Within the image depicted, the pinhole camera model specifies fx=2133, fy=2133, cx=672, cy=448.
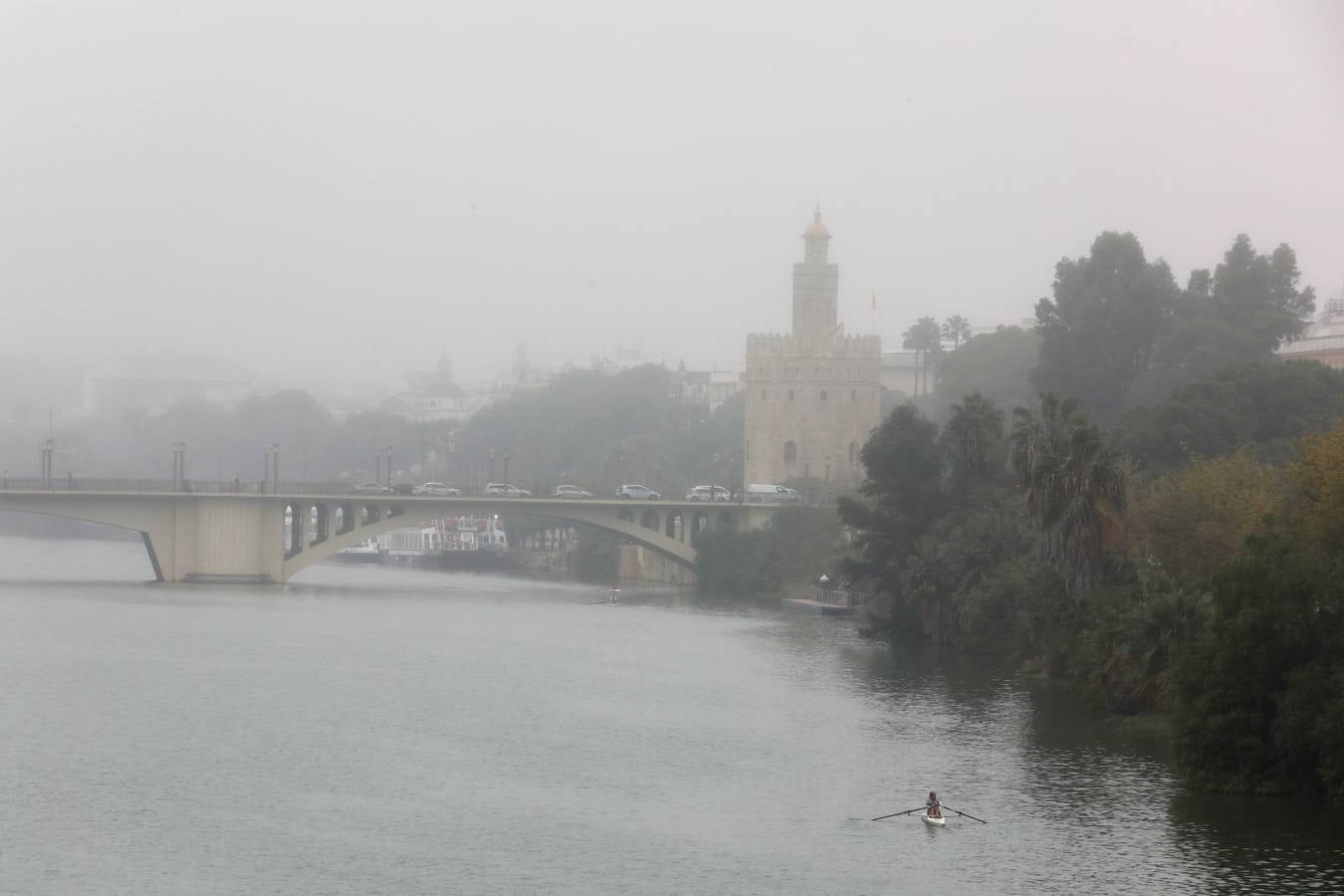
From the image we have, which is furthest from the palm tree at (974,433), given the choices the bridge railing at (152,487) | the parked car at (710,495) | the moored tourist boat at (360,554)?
the moored tourist boat at (360,554)

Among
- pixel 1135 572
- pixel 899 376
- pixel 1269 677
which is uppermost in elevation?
pixel 899 376

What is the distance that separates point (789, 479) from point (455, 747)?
79689 mm

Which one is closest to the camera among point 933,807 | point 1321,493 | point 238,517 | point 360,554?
point 933,807

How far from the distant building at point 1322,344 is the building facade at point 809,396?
2855 cm

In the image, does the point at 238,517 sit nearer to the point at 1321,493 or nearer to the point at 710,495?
the point at 710,495

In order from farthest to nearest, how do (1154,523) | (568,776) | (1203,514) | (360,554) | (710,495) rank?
(360,554) < (710,495) < (1154,523) < (1203,514) < (568,776)

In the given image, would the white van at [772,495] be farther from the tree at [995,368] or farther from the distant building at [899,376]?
the distant building at [899,376]

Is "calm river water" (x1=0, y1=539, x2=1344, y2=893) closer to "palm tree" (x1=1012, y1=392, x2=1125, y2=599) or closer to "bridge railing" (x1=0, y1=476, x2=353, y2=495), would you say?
"palm tree" (x1=1012, y1=392, x2=1125, y2=599)

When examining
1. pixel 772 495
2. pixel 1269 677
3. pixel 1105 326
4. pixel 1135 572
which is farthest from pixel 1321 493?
pixel 772 495

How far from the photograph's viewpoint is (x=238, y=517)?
92.2m

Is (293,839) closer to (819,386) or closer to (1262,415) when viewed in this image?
(1262,415)

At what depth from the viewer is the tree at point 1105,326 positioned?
3730 inches

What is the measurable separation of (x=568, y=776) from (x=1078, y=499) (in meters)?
18.3

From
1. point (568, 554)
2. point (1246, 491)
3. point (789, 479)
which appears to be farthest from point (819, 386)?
point (1246, 491)
